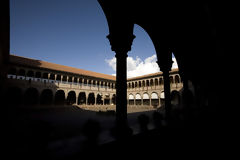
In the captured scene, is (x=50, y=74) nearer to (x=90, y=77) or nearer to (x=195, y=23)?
(x=90, y=77)

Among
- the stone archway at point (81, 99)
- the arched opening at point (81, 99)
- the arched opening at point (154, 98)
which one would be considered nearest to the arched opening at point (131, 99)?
the arched opening at point (154, 98)

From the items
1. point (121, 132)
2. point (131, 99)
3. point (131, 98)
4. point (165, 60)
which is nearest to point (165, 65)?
point (165, 60)

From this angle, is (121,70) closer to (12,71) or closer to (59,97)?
(12,71)

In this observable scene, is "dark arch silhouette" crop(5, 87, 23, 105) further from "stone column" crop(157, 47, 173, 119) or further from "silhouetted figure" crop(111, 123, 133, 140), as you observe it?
"silhouetted figure" crop(111, 123, 133, 140)

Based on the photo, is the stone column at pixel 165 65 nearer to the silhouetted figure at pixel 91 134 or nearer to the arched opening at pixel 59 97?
the silhouetted figure at pixel 91 134

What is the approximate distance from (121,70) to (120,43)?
800 millimetres

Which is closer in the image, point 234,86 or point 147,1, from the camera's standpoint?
point 234,86

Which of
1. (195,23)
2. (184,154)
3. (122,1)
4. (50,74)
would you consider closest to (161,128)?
(184,154)

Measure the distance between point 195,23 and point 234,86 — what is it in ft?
15.8

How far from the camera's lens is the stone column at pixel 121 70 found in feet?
10.6

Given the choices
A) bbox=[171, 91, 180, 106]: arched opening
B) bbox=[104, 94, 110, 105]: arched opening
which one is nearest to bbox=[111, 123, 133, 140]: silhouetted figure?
bbox=[171, 91, 180, 106]: arched opening

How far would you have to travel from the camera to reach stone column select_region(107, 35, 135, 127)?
3228 mm

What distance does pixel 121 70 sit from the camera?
339 centimetres

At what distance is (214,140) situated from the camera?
307 centimetres
